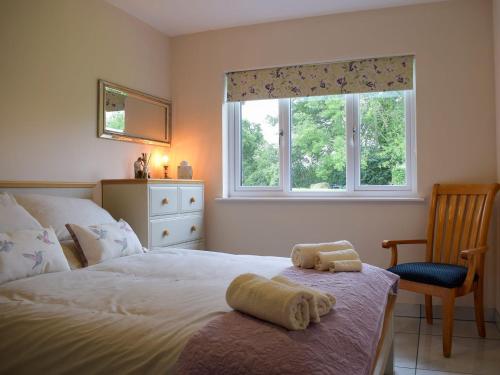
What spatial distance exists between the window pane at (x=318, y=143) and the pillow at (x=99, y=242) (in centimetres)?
177

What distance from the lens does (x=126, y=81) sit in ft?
11.5

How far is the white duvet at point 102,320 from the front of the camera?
1.20 m

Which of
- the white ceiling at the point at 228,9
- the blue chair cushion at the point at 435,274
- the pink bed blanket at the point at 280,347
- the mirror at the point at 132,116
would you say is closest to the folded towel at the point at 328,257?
the pink bed blanket at the point at 280,347

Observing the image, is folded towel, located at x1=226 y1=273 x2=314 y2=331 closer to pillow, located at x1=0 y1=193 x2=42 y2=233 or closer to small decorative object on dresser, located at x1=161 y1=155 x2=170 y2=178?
pillow, located at x1=0 y1=193 x2=42 y2=233

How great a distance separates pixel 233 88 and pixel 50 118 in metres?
1.65

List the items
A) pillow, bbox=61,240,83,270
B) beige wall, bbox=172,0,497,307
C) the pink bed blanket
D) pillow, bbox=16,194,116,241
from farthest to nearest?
beige wall, bbox=172,0,497,307
pillow, bbox=16,194,116,241
pillow, bbox=61,240,83,270
the pink bed blanket

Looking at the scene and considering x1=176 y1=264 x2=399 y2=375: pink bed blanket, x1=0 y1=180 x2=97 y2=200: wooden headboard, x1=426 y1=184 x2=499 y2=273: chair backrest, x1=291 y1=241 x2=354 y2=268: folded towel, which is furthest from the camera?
x1=426 y1=184 x2=499 y2=273: chair backrest

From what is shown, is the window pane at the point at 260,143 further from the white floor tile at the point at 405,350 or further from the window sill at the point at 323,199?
the white floor tile at the point at 405,350

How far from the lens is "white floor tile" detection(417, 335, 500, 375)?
7.82 feet

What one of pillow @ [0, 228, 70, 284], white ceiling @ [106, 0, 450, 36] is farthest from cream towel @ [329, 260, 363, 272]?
white ceiling @ [106, 0, 450, 36]

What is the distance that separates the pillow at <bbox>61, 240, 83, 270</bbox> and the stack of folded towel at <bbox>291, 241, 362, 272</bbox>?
1160 millimetres

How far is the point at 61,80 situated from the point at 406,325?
2.99 metres

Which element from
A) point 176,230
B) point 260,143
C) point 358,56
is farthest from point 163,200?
point 358,56

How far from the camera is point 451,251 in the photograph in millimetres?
3209
